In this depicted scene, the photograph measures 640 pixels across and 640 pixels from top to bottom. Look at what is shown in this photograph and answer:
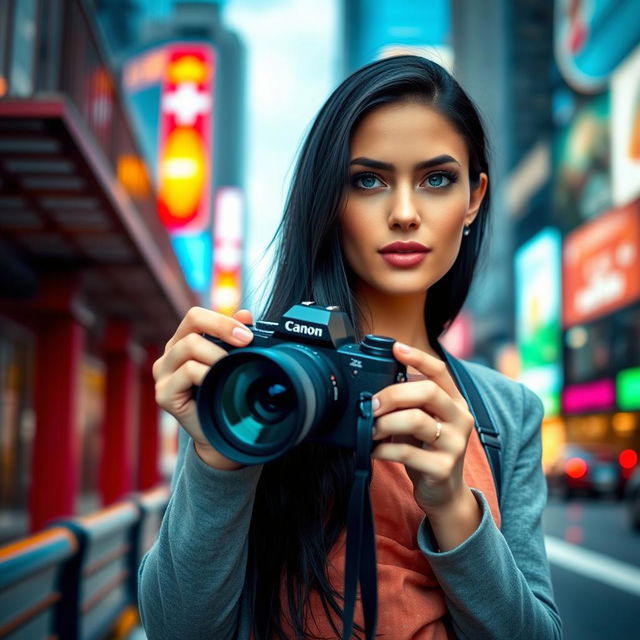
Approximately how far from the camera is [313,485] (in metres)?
1.44

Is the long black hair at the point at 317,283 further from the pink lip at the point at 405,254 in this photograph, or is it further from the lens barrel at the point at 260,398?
the lens barrel at the point at 260,398

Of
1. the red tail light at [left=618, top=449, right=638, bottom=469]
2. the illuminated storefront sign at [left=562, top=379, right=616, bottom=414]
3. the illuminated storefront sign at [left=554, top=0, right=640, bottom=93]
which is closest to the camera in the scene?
the red tail light at [left=618, top=449, right=638, bottom=469]

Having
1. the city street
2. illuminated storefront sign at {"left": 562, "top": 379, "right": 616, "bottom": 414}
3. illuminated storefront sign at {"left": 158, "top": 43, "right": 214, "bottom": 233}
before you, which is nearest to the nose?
the city street

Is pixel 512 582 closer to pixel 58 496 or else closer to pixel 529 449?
pixel 529 449

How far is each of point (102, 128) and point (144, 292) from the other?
422 cm

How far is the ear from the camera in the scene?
172 centimetres

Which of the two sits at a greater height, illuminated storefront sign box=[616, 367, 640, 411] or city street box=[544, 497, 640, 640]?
illuminated storefront sign box=[616, 367, 640, 411]

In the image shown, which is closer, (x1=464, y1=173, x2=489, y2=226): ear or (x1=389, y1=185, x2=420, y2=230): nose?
(x1=389, y1=185, x2=420, y2=230): nose

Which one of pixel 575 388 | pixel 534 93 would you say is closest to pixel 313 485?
pixel 575 388

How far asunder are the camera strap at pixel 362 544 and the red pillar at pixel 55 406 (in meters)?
7.45

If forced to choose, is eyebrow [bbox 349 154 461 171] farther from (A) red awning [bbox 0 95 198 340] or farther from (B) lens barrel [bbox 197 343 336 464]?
(A) red awning [bbox 0 95 198 340]

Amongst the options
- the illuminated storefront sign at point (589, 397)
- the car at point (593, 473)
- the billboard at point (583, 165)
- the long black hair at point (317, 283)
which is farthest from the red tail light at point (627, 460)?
the long black hair at point (317, 283)

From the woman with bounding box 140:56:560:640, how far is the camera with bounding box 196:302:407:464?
4 cm

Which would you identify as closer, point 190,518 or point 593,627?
point 190,518
